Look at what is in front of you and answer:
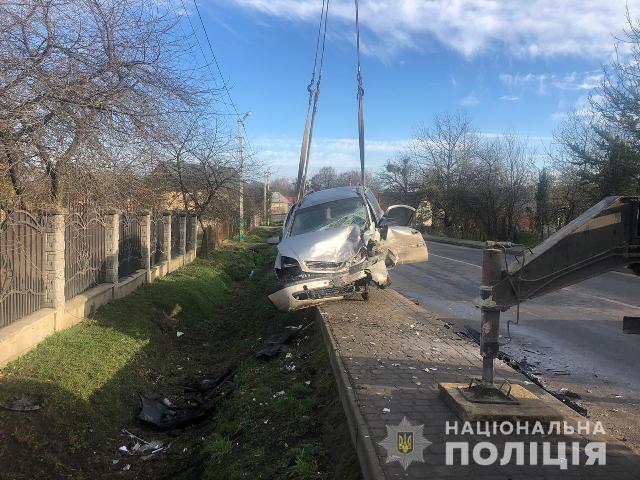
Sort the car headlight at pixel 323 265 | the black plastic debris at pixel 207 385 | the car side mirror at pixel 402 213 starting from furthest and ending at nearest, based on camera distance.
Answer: the car side mirror at pixel 402 213 < the car headlight at pixel 323 265 < the black plastic debris at pixel 207 385

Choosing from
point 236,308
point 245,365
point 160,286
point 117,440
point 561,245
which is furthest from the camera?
point 236,308

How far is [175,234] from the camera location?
18719 millimetres

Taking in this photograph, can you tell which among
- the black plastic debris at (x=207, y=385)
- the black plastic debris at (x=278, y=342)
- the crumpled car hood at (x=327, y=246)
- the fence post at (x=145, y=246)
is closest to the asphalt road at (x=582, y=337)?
the crumpled car hood at (x=327, y=246)

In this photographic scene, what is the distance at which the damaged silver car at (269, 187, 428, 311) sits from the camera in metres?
8.50

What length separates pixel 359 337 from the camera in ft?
22.9

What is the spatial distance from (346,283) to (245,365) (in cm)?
221

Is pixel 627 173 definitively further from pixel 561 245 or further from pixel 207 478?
pixel 207 478

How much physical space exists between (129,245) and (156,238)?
3.23m

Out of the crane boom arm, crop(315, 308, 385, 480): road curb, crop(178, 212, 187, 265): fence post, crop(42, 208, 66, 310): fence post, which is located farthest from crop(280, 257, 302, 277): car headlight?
crop(178, 212, 187, 265): fence post

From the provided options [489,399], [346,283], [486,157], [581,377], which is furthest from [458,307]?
[486,157]

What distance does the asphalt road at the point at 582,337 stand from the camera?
577cm

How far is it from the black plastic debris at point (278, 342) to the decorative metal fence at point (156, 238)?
7483 mm

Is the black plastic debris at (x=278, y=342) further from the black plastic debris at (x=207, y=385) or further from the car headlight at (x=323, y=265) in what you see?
the car headlight at (x=323, y=265)

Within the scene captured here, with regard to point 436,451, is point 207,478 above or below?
below
